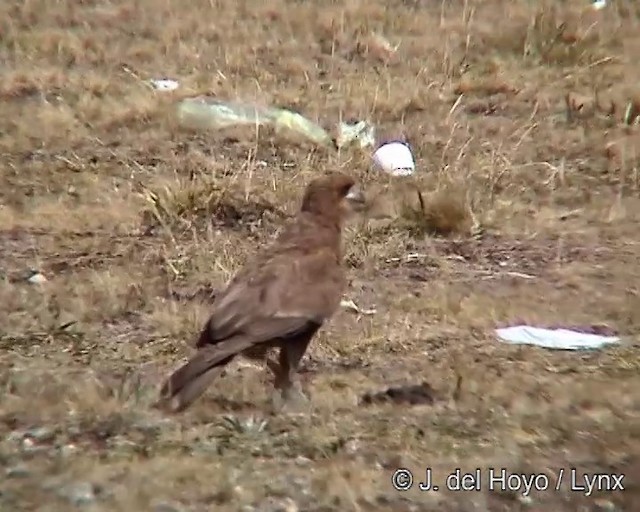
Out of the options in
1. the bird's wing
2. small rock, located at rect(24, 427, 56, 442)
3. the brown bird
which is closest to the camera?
small rock, located at rect(24, 427, 56, 442)

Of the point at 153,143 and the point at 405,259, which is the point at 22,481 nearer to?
the point at 405,259

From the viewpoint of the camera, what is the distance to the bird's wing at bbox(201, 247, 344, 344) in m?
4.12

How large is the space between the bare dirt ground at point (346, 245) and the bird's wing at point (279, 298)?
10.2 inches

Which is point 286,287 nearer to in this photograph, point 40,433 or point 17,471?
point 40,433

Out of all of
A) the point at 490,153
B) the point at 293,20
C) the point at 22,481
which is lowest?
the point at 22,481

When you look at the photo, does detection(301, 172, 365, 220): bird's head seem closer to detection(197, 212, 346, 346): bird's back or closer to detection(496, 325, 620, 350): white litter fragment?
detection(197, 212, 346, 346): bird's back

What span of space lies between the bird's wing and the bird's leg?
0.06m

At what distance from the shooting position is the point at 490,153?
7.80m

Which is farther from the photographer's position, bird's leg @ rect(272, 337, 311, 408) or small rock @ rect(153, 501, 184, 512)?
bird's leg @ rect(272, 337, 311, 408)

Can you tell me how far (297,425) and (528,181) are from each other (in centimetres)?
379

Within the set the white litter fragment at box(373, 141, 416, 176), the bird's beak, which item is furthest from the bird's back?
the white litter fragment at box(373, 141, 416, 176)

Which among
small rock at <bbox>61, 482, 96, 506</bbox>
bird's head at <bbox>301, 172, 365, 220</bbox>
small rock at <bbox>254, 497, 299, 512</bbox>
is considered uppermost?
bird's head at <bbox>301, 172, 365, 220</bbox>

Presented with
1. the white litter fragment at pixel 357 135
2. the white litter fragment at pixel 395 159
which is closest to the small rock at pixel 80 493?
the white litter fragment at pixel 395 159

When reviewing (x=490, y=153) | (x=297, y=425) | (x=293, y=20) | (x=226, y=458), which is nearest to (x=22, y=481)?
(x=226, y=458)
